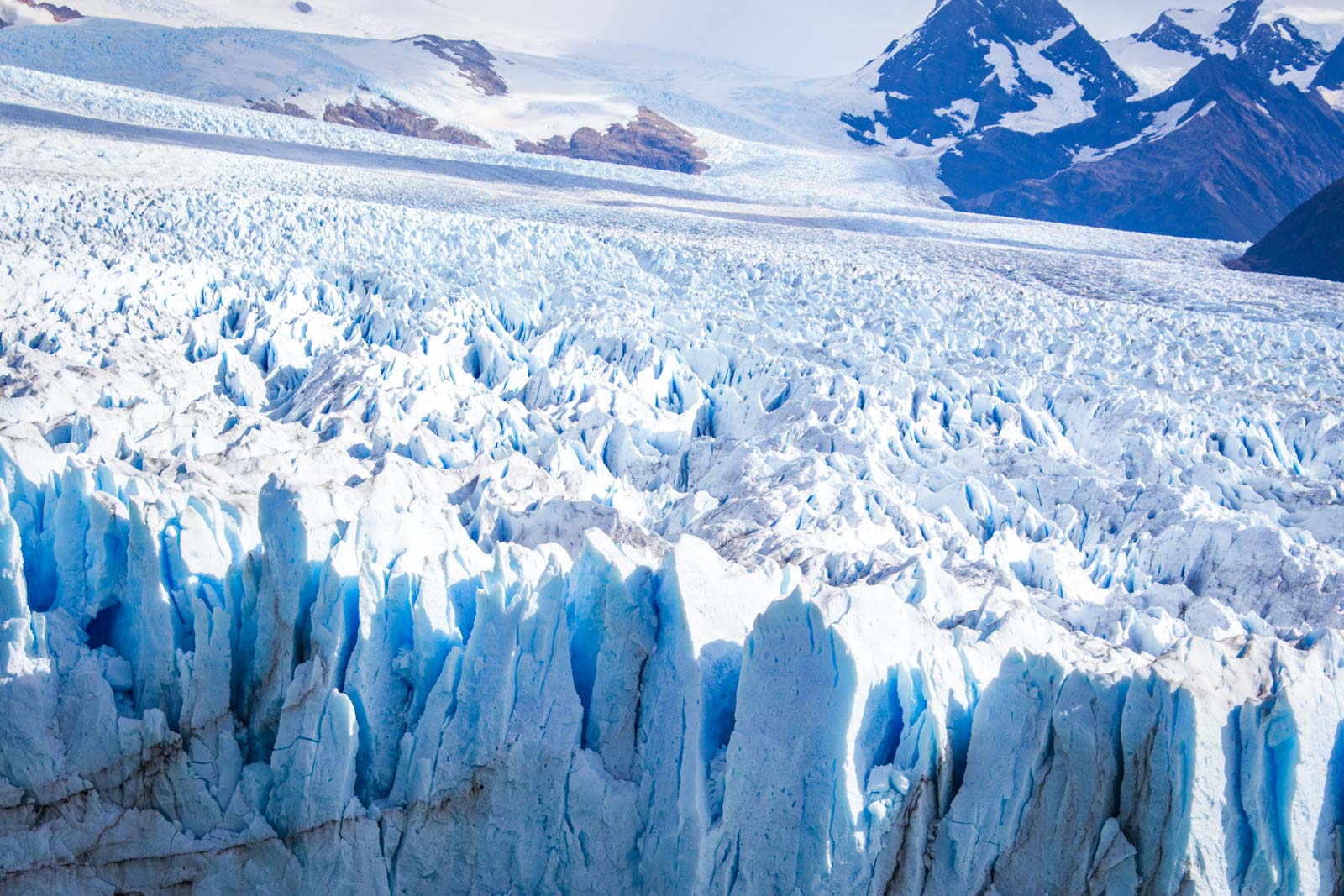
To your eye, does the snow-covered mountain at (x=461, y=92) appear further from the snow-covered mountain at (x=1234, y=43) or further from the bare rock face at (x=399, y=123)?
the snow-covered mountain at (x=1234, y=43)

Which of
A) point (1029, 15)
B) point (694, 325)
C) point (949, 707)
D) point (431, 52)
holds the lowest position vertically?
point (949, 707)

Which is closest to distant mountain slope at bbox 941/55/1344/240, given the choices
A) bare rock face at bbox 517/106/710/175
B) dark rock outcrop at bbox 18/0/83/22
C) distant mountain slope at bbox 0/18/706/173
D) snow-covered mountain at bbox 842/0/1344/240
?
snow-covered mountain at bbox 842/0/1344/240

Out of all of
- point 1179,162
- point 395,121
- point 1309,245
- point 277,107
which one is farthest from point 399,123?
point 1179,162

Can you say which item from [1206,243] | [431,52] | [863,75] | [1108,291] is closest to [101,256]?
[1108,291]

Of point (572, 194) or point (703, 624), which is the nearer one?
point (703, 624)

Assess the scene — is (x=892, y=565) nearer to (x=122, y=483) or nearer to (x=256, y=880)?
(x=256, y=880)

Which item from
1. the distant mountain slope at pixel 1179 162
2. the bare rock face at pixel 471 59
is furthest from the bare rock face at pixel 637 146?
the distant mountain slope at pixel 1179 162

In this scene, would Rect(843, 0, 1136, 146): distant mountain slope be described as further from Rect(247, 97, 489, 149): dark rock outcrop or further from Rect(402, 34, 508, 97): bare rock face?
Rect(247, 97, 489, 149): dark rock outcrop

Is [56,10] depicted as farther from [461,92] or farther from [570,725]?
[570,725]
